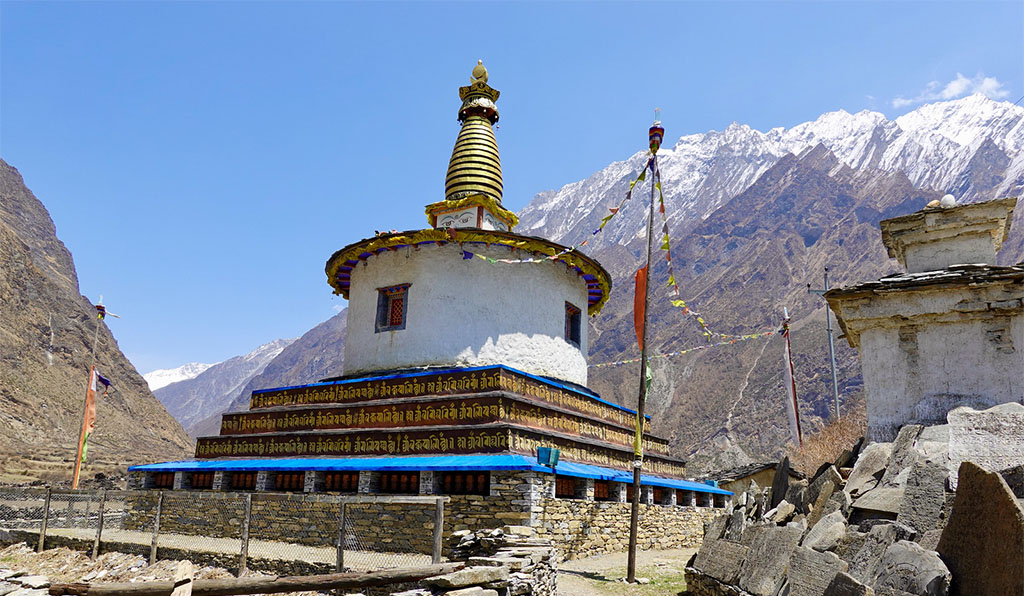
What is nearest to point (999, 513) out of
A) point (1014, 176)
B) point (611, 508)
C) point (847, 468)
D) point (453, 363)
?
point (847, 468)

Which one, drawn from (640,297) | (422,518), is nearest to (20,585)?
(422,518)

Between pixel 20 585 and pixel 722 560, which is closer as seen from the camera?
pixel 722 560

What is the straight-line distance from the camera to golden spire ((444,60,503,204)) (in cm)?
2294

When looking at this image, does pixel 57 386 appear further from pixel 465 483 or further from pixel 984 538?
pixel 984 538

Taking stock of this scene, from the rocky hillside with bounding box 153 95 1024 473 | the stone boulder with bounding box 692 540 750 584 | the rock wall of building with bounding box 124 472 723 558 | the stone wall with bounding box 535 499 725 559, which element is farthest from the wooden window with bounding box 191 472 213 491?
the rocky hillside with bounding box 153 95 1024 473

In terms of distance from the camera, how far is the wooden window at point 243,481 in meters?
17.4

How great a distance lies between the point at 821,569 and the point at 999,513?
164cm

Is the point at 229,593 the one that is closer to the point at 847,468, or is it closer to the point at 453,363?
the point at 847,468

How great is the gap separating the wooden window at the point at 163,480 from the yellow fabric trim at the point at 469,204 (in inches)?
421

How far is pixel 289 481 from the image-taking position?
16.8 metres

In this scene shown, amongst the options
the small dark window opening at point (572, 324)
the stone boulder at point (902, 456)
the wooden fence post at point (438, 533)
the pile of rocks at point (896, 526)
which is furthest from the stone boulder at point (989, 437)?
the small dark window opening at point (572, 324)

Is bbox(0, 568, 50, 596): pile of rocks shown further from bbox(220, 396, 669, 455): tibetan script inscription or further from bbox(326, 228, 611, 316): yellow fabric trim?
bbox(326, 228, 611, 316): yellow fabric trim

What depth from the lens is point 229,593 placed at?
6.44 metres

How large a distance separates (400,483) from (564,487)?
354 cm
